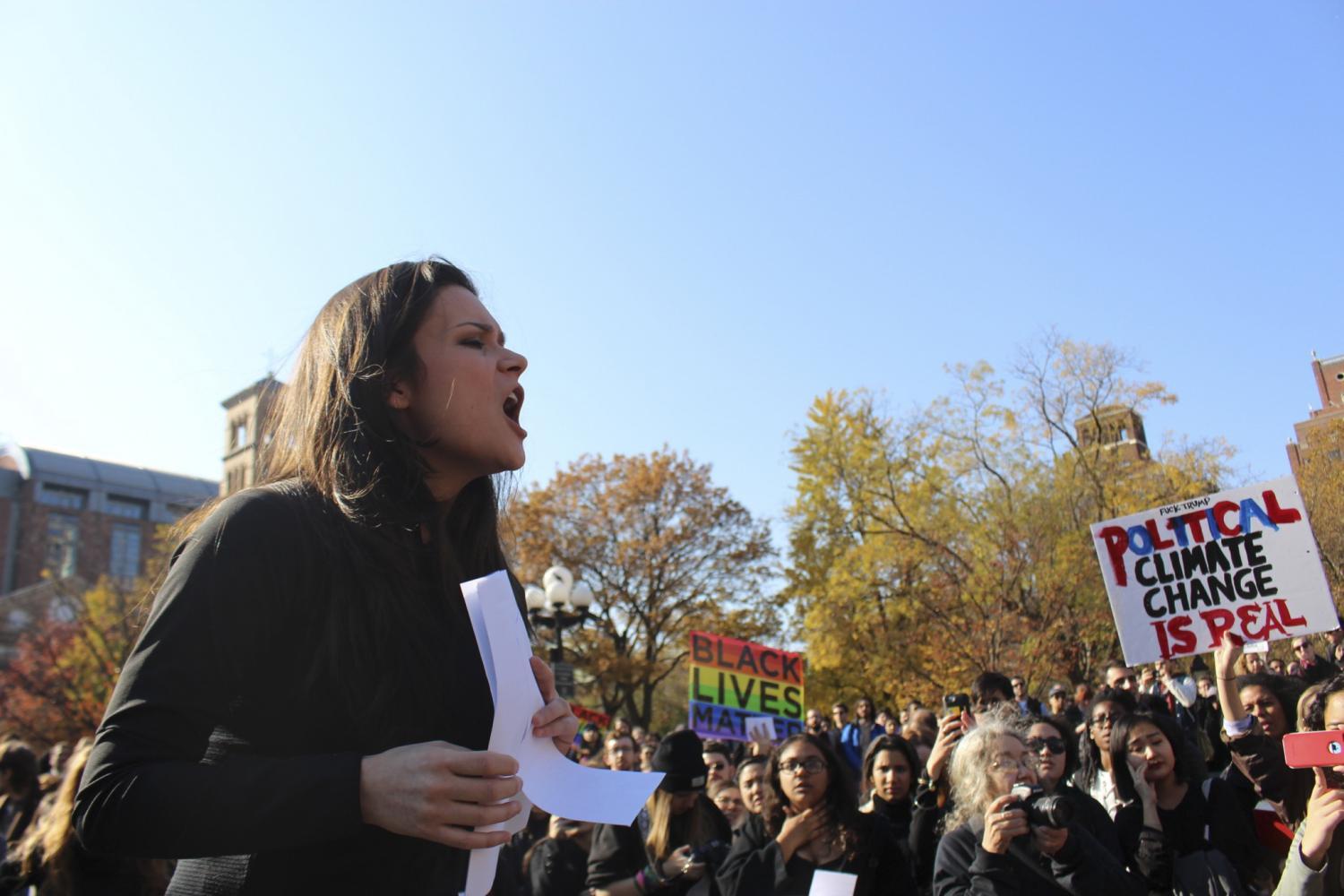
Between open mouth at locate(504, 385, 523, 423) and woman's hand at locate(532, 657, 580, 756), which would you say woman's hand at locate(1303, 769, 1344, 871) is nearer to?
woman's hand at locate(532, 657, 580, 756)

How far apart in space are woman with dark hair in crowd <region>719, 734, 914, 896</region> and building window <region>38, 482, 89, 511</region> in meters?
85.3

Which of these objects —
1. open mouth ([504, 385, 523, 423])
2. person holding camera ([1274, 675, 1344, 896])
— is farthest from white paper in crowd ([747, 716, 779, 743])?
open mouth ([504, 385, 523, 423])

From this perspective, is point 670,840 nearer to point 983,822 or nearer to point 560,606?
point 983,822

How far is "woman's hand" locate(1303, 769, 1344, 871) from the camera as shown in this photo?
2.87m

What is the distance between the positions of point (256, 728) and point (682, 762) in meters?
5.06

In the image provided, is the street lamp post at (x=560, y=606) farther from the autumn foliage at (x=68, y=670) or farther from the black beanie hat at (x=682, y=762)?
the autumn foliage at (x=68, y=670)

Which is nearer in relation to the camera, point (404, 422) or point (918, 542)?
point (404, 422)

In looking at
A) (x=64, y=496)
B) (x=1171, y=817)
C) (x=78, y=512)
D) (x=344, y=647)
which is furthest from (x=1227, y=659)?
(x=64, y=496)

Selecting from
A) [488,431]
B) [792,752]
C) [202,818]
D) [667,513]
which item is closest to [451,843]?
[202,818]

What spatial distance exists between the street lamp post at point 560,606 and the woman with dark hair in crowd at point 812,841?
7993mm

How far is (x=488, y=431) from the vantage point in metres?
1.80

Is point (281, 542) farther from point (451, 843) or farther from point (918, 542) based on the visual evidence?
point (918, 542)

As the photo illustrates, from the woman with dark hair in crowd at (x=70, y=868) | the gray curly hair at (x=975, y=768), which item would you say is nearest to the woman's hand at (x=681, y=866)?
the gray curly hair at (x=975, y=768)

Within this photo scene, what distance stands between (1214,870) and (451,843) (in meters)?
4.40
